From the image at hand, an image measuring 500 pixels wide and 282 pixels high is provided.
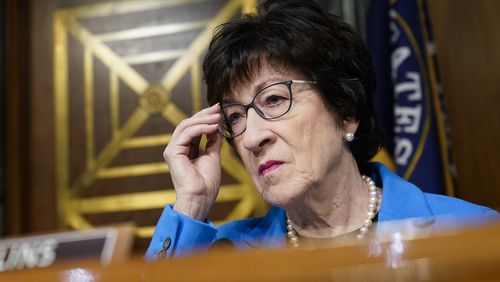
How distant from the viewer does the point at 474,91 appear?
2.56 meters

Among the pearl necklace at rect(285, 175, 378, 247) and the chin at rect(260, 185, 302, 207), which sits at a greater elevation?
the chin at rect(260, 185, 302, 207)

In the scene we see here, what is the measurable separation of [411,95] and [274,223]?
1066 mm

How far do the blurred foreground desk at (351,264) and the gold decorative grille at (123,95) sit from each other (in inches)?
105

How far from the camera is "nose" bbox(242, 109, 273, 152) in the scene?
1.35 m

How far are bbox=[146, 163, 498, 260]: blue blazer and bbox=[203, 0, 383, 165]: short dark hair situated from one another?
18cm

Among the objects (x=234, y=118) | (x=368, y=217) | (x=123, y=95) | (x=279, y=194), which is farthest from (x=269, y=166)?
(x=123, y=95)

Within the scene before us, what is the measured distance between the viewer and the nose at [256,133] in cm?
135

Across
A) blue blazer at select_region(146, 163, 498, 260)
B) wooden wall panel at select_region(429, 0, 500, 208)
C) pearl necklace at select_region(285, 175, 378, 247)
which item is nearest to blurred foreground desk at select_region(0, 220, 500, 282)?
blue blazer at select_region(146, 163, 498, 260)

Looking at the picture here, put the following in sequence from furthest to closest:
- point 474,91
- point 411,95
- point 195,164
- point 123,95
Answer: point 123,95 < point 474,91 < point 411,95 < point 195,164

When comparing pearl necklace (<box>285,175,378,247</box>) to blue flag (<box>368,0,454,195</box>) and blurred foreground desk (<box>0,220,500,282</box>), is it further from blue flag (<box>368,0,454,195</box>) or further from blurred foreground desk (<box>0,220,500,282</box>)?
blurred foreground desk (<box>0,220,500,282</box>)

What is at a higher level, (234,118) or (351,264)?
(351,264)

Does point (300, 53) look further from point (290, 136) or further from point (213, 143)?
point (213, 143)

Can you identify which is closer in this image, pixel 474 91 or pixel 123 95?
pixel 474 91

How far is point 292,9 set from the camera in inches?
56.9
